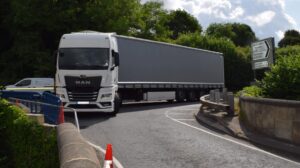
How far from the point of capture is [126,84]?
25.9 m

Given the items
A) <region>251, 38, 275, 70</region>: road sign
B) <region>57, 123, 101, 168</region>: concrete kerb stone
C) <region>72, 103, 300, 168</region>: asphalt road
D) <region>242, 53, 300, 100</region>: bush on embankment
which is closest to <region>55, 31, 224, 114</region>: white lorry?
<region>72, 103, 300, 168</region>: asphalt road

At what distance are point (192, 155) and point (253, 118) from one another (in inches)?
174

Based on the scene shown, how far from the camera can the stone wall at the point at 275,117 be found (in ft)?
38.8

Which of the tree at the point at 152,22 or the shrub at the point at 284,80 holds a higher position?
the tree at the point at 152,22

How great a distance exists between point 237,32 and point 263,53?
288 ft

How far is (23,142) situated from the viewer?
10.5 meters

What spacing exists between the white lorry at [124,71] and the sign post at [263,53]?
587 centimetres

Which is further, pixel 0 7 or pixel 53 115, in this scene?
pixel 0 7

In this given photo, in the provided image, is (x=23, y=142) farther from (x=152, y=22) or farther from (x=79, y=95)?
(x=152, y=22)

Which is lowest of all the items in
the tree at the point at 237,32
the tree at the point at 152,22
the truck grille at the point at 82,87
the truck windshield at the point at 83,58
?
the truck grille at the point at 82,87

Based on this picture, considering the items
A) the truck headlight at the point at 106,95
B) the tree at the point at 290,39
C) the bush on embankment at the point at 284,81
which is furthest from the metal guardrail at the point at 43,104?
the tree at the point at 290,39

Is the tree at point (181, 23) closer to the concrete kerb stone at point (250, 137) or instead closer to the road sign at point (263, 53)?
the road sign at point (263, 53)

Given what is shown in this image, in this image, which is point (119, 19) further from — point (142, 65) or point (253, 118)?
point (253, 118)

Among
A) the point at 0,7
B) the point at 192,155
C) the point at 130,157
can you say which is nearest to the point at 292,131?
the point at 192,155
